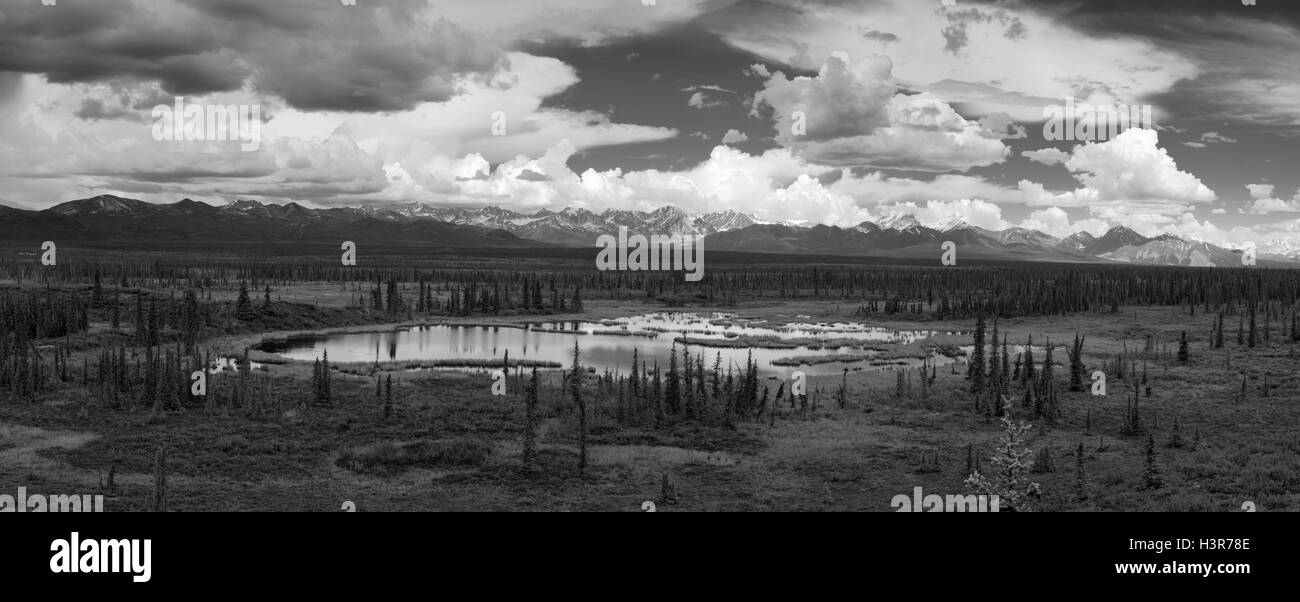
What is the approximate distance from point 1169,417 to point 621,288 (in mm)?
151492

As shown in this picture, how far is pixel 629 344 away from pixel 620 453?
51337mm

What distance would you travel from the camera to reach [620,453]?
3784 centimetres

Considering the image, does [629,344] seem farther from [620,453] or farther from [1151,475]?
[1151,475]

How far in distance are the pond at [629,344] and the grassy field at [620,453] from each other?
18.8 m

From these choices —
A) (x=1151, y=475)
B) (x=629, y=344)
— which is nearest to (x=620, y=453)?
(x=1151, y=475)

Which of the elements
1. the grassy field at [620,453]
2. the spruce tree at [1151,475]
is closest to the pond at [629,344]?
the grassy field at [620,453]

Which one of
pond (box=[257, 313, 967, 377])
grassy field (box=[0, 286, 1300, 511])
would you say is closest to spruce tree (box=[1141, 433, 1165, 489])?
grassy field (box=[0, 286, 1300, 511])

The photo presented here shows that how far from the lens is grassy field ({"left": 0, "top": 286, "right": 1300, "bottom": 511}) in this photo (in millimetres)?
29625

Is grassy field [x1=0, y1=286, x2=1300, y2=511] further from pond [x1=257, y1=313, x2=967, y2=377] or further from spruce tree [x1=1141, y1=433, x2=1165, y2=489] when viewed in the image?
pond [x1=257, y1=313, x2=967, y2=377]

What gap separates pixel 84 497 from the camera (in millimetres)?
27625

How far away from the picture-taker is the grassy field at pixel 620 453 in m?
29.6

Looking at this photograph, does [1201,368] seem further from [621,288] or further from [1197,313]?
[621,288]

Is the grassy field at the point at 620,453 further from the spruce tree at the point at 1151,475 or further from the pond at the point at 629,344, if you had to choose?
the pond at the point at 629,344

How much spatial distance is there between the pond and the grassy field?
1878 centimetres
